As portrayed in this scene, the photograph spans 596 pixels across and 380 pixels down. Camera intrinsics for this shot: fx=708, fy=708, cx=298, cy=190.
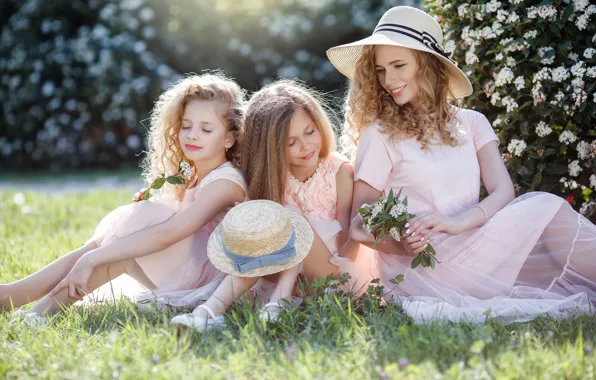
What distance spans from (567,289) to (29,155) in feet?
29.4

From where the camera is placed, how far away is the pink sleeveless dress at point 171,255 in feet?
10.9

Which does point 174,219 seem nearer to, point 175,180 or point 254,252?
point 175,180


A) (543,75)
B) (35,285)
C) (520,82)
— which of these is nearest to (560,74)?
(543,75)

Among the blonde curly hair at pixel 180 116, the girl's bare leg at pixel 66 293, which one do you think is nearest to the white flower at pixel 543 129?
the blonde curly hair at pixel 180 116

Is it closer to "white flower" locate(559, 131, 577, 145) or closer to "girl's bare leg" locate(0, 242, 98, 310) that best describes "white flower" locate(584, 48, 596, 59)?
Result: "white flower" locate(559, 131, 577, 145)

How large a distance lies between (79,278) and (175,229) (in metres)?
0.48

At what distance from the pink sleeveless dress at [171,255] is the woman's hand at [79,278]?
210 millimetres

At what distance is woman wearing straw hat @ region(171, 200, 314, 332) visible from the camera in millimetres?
2912

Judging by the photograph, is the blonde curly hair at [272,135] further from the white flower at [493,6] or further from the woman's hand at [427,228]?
the white flower at [493,6]

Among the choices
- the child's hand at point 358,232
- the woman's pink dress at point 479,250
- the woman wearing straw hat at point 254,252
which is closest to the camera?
the woman wearing straw hat at point 254,252

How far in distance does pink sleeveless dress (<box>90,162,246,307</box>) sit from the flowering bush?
4.54ft

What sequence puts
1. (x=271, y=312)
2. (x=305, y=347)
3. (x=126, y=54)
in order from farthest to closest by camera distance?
(x=126, y=54)
(x=271, y=312)
(x=305, y=347)

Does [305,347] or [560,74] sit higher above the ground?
[560,74]

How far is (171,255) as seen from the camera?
338 cm
